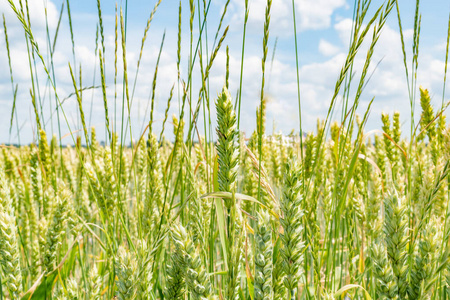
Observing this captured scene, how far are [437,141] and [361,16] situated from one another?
1.14 metres

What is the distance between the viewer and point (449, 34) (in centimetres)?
133

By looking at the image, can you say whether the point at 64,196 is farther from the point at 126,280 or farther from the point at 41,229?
the point at 126,280

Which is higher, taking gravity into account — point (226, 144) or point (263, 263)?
point (226, 144)

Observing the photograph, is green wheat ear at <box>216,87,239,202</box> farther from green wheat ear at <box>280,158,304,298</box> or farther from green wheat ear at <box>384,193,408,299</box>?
green wheat ear at <box>384,193,408,299</box>

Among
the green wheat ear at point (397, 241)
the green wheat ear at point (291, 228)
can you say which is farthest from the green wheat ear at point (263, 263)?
the green wheat ear at point (397, 241)

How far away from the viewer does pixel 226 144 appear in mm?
793

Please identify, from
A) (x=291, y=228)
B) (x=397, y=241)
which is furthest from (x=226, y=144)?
(x=397, y=241)

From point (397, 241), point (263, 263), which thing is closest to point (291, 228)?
point (263, 263)

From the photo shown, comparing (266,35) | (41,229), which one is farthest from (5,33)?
(266,35)

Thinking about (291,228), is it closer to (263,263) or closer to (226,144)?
(263,263)

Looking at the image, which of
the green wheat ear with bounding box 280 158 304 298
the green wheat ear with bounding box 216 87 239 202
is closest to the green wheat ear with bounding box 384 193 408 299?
the green wheat ear with bounding box 280 158 304 298

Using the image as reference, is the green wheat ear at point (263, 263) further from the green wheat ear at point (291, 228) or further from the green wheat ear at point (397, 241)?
the green wheat ear at point (397, 241)

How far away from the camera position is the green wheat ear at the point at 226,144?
0.80 metres

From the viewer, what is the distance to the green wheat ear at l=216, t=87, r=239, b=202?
796mm
